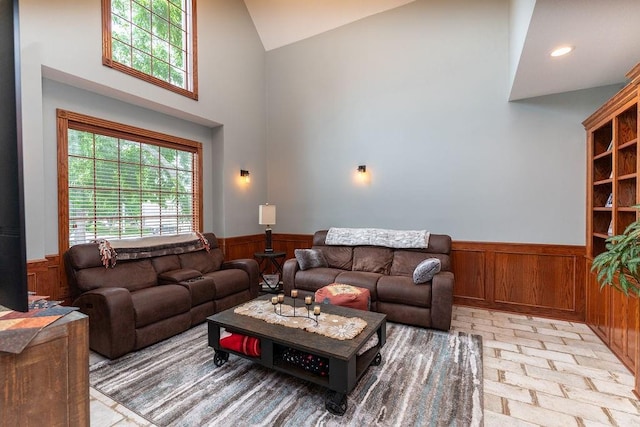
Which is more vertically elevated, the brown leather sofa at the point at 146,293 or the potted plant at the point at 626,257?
the potted plant at the point at 626,257

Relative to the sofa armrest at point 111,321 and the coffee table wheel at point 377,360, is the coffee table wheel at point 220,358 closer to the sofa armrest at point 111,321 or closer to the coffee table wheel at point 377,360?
the sofa armrest at point 111,321

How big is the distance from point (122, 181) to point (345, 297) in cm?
303

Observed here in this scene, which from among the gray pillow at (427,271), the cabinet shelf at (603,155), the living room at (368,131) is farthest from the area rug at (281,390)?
the cabinet shelf at (603,155)

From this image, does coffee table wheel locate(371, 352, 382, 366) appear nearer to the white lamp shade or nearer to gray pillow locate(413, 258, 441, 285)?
gray pillow locate(413, 258, 441, 285)

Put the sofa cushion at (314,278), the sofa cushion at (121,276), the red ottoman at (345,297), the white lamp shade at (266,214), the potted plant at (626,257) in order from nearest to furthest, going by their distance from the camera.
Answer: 1. the potted plant at (626,257)
2. the sofa cushion at (121,276)
3. the red ottoman at (345,297)
4. the sofa cushion at (314,278)
5. the white lamp shade at (266,214)

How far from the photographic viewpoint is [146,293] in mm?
2885

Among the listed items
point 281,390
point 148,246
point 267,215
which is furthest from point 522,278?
point 148,246

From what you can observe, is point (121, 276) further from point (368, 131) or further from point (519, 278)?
point (519, 278)

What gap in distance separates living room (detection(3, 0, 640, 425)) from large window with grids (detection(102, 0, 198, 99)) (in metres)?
0.12

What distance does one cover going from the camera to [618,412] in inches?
75.0

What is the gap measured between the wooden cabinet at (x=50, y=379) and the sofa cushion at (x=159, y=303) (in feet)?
5.80

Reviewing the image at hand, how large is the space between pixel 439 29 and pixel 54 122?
4723 mm

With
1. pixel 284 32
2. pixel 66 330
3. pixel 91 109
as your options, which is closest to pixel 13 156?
pixel 66 330

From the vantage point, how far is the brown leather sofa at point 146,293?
2588 mm
